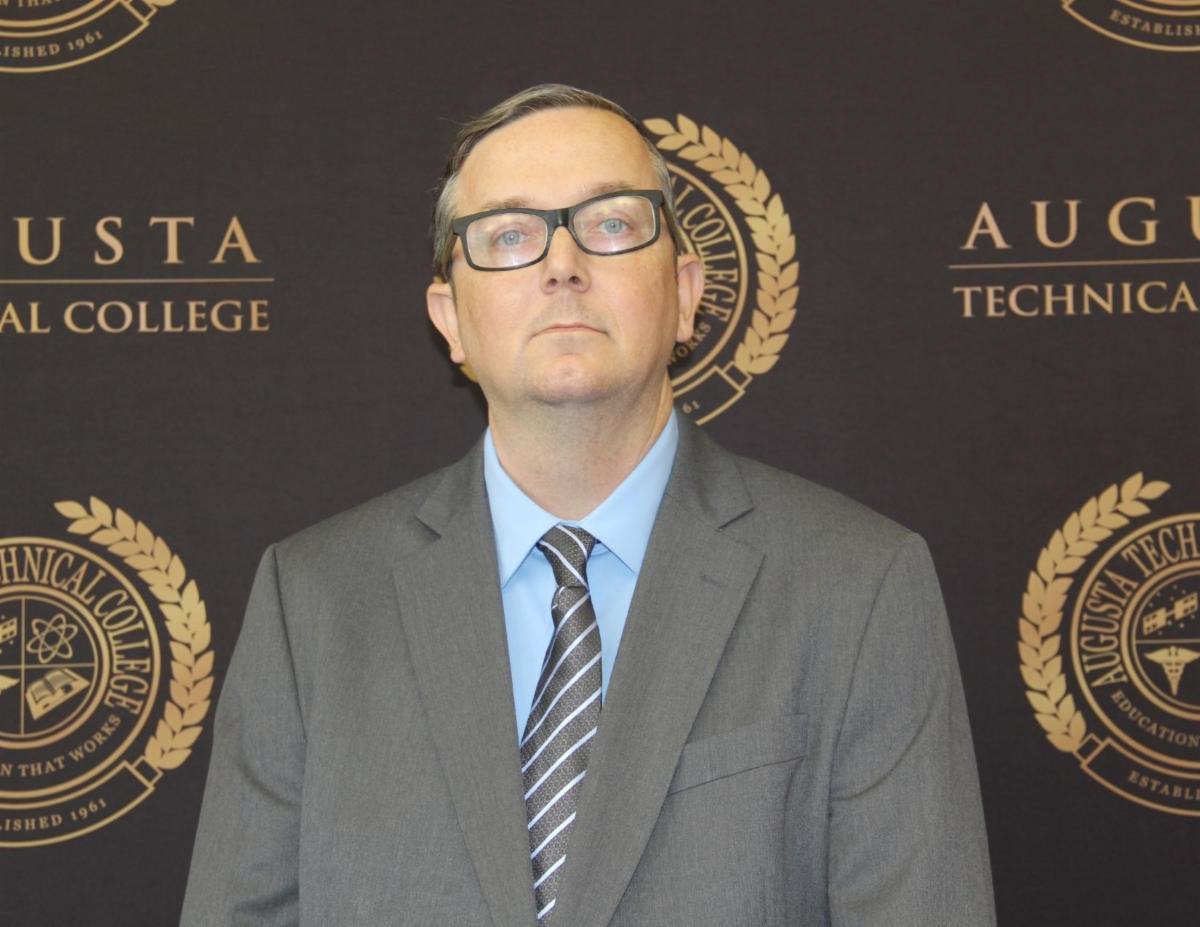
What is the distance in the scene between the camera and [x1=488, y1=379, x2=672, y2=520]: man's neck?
1695mm

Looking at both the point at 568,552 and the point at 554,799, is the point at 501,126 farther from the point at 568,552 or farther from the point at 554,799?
the point at 554,799

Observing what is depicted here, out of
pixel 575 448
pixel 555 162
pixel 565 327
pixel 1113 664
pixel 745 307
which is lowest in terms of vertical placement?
pixel 1113 664

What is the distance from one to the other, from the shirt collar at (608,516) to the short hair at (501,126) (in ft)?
0.98

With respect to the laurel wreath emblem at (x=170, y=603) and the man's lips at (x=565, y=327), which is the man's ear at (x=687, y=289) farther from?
the laurel wreath emblem at (x=170, y=603)

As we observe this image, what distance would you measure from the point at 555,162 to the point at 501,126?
11 centimetres

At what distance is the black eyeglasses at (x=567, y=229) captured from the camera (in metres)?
1.66

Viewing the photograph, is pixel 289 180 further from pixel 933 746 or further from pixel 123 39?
pixel 933 746

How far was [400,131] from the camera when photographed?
7.50 ft

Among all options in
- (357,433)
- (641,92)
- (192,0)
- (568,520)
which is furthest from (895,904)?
(192,0)

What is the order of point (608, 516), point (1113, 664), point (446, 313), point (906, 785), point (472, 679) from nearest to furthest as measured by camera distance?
point (906, 785), point (472, 679), point (608, 516), point (446, 313), point (1113, 664)

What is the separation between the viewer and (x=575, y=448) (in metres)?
1.72

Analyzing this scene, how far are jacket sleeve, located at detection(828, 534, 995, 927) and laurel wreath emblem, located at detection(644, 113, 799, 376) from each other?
0.77 metres

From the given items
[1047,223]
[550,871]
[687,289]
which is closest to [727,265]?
[687,289]

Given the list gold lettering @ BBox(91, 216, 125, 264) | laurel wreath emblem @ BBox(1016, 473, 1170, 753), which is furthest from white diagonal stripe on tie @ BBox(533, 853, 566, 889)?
gold lettering @ BBox(91, 216, 125, 264)
